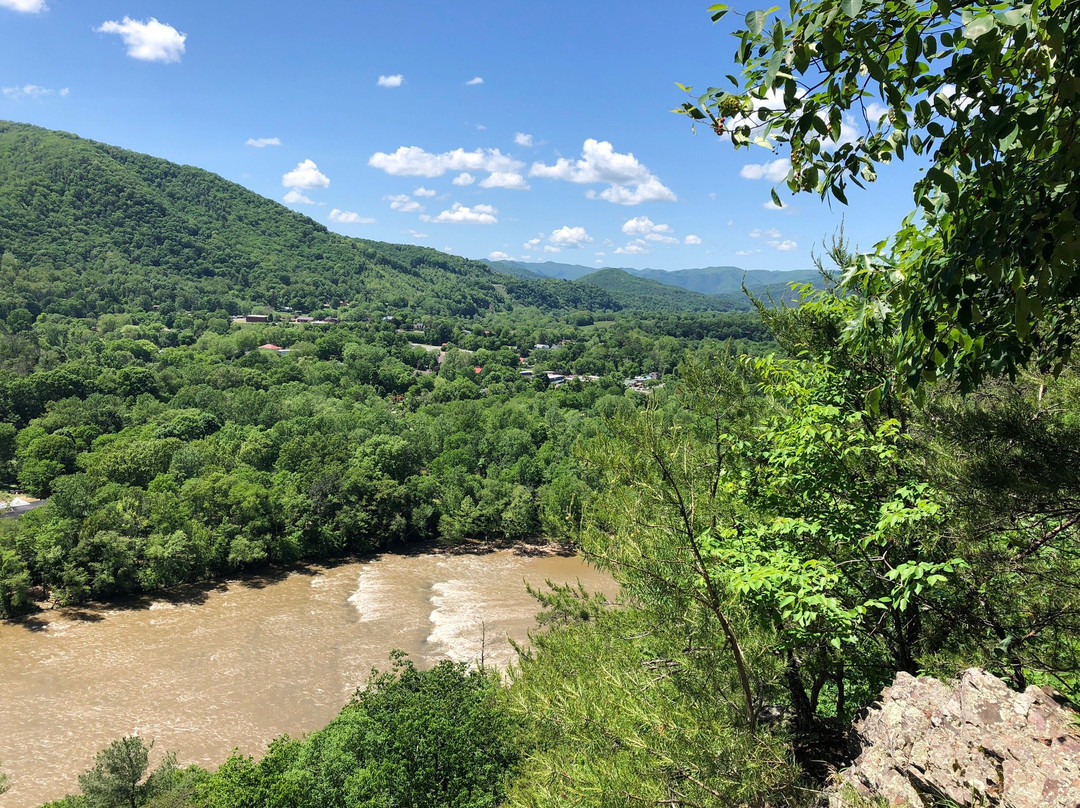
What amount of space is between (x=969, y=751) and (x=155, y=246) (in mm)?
129259

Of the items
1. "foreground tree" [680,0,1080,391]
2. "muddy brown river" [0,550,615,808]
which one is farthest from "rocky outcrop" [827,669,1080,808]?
"muddy brown river" [0,550,615,808]

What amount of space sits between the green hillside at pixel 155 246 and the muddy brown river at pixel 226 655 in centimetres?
7513

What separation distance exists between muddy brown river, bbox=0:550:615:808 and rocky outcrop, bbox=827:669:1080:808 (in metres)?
13.4

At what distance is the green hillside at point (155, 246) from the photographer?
8562cm

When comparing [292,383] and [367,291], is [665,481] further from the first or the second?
[367,291]

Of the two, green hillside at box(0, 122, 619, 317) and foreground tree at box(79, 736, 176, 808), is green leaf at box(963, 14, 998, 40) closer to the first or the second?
foreground tree at box(79, 736, 176, 808)

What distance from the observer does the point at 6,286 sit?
75.1 m

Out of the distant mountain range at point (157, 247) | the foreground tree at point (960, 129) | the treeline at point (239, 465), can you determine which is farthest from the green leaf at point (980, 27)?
the distant mountain range at point (157, 247)

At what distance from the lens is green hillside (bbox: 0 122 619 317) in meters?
85.6

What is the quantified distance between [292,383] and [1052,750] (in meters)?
52.2

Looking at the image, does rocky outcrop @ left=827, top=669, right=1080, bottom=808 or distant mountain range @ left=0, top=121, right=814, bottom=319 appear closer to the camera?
rocky outcrop @ left=827, top=669, right=1080, bottom=808

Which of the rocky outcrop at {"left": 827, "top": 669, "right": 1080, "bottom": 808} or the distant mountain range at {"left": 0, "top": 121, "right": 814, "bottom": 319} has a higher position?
the distant mountain range at {"left": 0, "top": 121, "right": 814, "bottom": 319}

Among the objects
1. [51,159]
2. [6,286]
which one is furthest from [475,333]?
[51,159]

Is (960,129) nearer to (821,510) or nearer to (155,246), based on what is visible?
(821,510)
